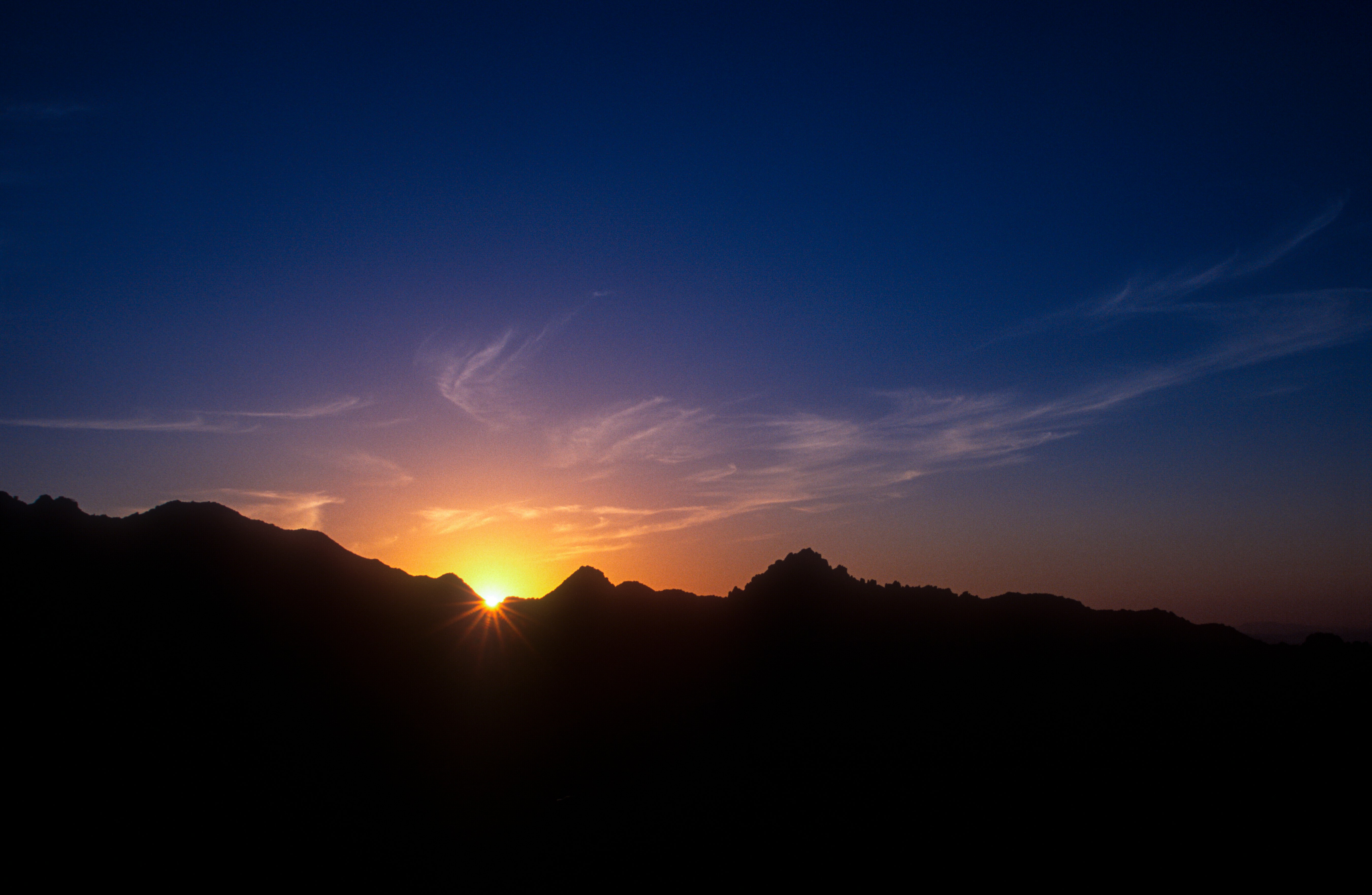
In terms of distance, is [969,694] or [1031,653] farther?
[1031,653]

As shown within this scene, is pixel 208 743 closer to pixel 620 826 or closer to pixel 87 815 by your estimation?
pixel 87 815

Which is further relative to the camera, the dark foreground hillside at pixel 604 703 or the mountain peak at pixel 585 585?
the mountain peak at pixel 585 585

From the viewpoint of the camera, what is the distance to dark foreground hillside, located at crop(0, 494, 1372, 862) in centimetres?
3494

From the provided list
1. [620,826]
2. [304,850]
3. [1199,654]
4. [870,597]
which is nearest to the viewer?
[304,850]

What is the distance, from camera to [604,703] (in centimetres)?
5291

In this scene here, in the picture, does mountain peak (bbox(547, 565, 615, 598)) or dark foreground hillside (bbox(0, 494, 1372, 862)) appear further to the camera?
mountain peak (bbox(547, 565, 615, 598))

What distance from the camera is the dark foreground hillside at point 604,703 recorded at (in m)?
34.9

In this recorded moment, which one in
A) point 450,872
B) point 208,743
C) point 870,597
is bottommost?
point 450,872

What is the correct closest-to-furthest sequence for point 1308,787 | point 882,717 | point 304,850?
point 304,850 < point 1308,787 < point 882,717

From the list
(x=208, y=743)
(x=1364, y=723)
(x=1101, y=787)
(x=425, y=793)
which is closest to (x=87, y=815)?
(x=208, y=743)

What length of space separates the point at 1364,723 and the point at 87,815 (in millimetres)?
73221

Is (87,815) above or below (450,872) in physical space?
above

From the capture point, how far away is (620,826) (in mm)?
38344

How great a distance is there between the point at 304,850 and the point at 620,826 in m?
16.5
